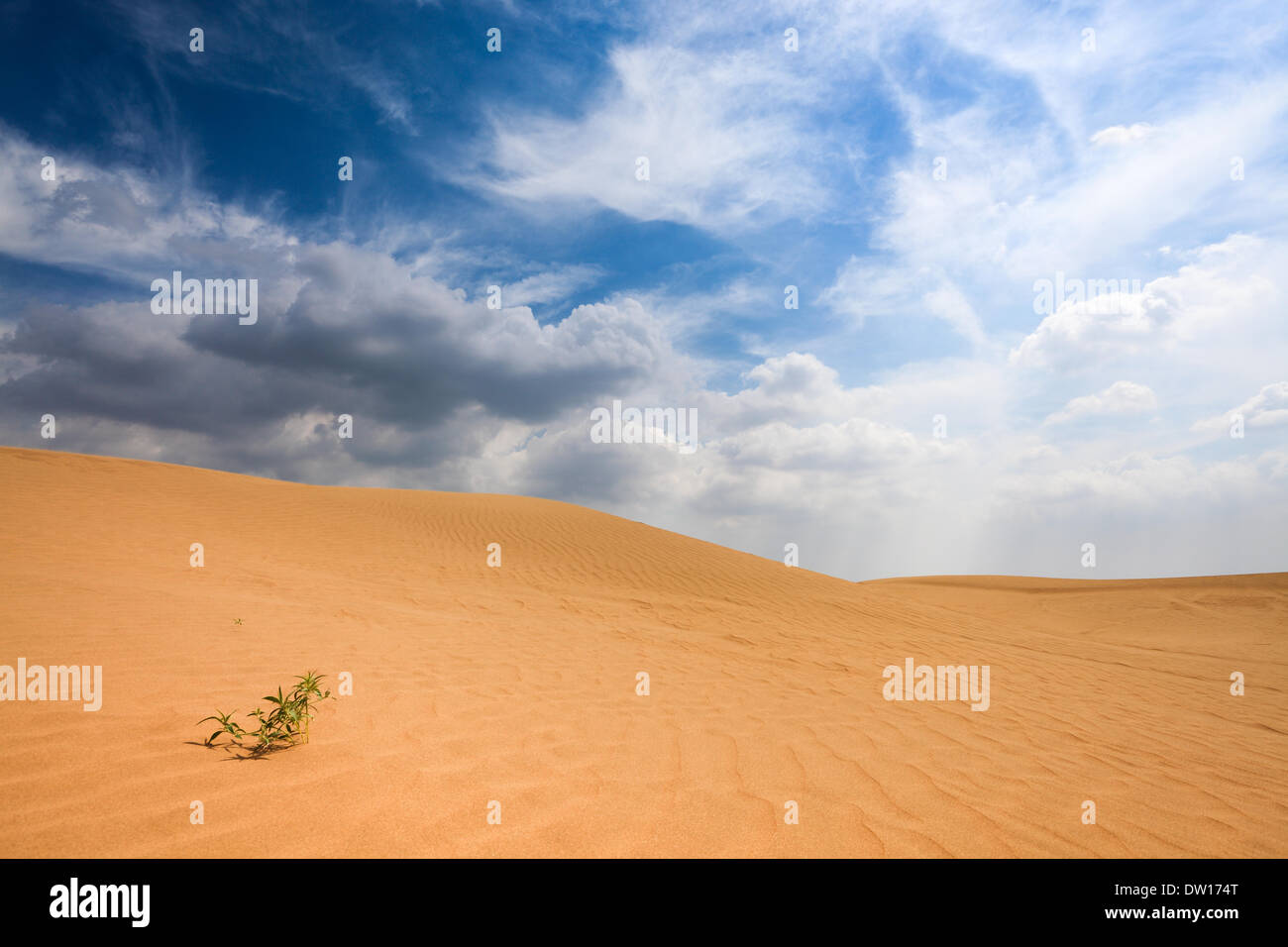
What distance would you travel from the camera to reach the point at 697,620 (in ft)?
37.8

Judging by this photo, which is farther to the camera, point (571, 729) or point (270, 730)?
point (571, 729)

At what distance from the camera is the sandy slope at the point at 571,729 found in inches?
106

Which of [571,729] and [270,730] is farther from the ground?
[270,730]

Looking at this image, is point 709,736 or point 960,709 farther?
point 960,709

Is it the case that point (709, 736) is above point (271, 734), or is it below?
below

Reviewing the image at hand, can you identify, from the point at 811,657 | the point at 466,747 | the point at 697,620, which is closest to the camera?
the point at 466,747

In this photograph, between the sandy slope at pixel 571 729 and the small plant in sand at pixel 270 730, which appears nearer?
the sandy slope at pixel 571 729

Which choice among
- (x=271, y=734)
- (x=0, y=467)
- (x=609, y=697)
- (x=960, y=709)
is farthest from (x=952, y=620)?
(x=0, y=467)

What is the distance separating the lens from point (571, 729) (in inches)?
172

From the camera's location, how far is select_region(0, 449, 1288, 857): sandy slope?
2.69m

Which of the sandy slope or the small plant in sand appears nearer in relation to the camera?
the sandy slope

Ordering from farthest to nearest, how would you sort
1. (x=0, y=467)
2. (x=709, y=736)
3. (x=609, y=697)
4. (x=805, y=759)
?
(x=0, y=467), (x=609, y=697), (x=709, y=736), (x=805, y=759)

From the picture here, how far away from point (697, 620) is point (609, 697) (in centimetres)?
630
